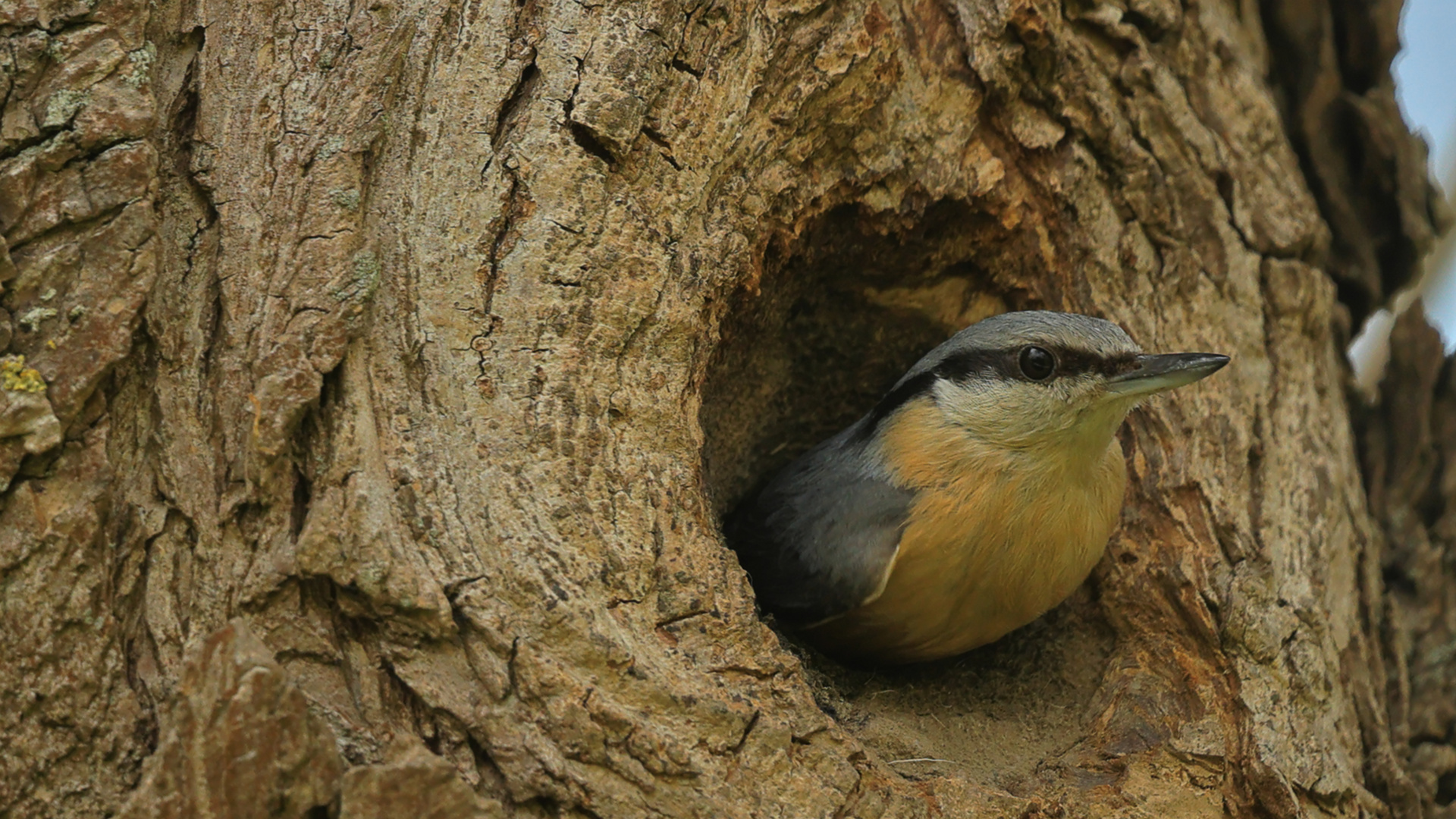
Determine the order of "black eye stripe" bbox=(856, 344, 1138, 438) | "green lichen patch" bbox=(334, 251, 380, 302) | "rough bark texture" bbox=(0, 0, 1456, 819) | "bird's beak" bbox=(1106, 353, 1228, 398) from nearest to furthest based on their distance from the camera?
1. "rough bark texture" bbox=(0, 0, 1456, 819)
2. "green lichen patch" bbox=(334, 251, 380, 302)
3. "bird's beak" bbox=(1106, 353, 1228, 398)
4. "black eye stripe" bbox=(856, 344, 1138, 438)

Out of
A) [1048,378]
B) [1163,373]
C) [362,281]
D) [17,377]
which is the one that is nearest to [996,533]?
[1048,378]

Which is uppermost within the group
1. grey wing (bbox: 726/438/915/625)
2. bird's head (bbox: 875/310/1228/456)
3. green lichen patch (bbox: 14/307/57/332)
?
green lichen patch (bbox: 14/307/57/332)

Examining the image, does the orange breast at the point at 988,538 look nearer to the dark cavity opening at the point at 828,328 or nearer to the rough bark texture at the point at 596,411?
the rough bark texture at the point at 596,411

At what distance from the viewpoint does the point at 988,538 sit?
333 centimetres

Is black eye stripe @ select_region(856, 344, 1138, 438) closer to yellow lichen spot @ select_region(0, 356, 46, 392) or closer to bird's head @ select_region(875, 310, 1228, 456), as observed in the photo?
bird's head @ select_region(875, 310, 1228, 456)

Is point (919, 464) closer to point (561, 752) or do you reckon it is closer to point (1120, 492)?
point (1120, 492)

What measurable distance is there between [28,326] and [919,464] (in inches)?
86.2

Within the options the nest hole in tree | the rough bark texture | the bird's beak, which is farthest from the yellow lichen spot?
the bird's beak

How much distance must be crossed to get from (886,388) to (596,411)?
2091 millimetres

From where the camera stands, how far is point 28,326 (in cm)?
244

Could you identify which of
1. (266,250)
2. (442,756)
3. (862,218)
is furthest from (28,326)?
(862,218)

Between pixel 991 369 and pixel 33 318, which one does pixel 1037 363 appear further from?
pixel 33 318

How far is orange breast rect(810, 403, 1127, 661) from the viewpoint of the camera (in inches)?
131

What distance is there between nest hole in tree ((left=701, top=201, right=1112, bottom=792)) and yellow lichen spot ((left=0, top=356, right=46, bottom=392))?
166cm
